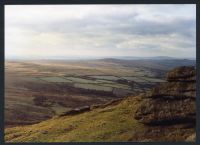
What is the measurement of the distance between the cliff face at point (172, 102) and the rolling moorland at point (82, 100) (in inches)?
1.3

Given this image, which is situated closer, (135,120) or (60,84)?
(60,84)

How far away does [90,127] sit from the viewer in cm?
1376

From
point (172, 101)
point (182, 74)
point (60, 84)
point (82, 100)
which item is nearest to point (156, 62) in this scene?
point (182, 74)

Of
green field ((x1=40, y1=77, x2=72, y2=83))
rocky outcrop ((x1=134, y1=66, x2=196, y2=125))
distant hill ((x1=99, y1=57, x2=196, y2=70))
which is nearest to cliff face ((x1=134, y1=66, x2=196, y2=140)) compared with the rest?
rocky outcrop ((x1=134, y1=66, x2=196, y2=125))

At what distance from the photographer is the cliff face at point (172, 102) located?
1360cm

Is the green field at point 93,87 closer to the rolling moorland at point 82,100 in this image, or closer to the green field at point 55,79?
the rolling moorland at point 82,100

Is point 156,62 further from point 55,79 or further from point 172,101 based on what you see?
point 55,79

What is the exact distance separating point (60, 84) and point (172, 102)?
247 centimetres

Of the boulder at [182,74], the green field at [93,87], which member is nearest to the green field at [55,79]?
the green field at [93,87]

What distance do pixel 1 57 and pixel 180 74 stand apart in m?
4.09

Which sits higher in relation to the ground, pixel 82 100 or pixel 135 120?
pixel 82 100

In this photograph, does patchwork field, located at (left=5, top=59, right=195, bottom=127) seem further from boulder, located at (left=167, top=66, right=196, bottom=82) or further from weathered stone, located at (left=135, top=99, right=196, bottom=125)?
weathered stone, located at (left=135, top=99, right=196, bottom=125)

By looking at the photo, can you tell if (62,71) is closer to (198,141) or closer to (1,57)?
(1,57)

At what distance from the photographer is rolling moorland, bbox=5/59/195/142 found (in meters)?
13.5
